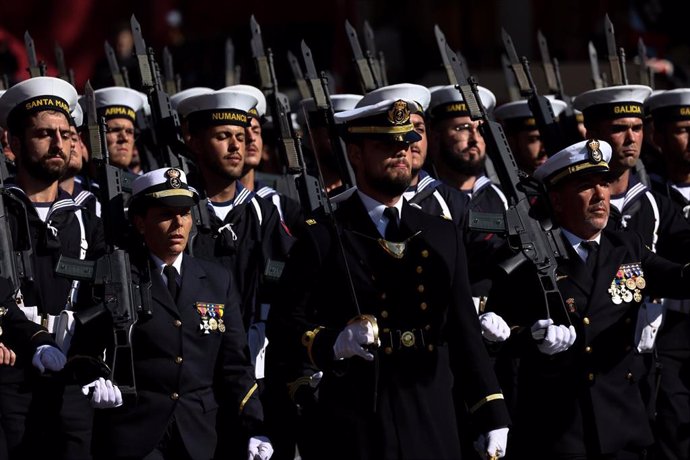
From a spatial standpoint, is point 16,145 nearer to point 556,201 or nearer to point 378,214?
point 378,214

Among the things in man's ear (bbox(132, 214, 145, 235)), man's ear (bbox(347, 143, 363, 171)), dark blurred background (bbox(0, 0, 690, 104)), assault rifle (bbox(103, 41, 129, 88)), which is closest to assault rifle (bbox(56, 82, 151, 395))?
man's ear (bbox(132, 214, 145, 235))

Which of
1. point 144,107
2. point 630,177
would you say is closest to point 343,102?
point 144,107

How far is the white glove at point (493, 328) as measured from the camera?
31.2ft

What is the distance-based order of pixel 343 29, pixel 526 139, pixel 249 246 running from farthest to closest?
pixel 343 29
pixel 526 139
pixel 249 246

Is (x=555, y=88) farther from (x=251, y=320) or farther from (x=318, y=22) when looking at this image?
(x=318, y=22)

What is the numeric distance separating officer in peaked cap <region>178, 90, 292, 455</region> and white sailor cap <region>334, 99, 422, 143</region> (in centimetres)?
212

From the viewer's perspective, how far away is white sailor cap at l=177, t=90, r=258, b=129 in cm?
1205

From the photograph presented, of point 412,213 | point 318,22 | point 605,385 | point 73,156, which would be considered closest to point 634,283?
point 605,385

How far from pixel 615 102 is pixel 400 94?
58.9 inches

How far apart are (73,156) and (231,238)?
112 centimetres

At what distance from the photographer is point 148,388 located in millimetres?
9539

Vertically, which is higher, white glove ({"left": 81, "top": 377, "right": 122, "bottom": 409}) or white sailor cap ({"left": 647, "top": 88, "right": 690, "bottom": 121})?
white sailor cap ({"left": 647, "top": 88, "right": 690, "bottom": 121})

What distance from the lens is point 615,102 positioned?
12281 millimetres

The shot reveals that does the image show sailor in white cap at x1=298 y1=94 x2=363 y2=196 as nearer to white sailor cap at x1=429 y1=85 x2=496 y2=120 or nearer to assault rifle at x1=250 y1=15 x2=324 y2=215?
assault rifle at x1=250 y1=15 x2=324 y2=215
